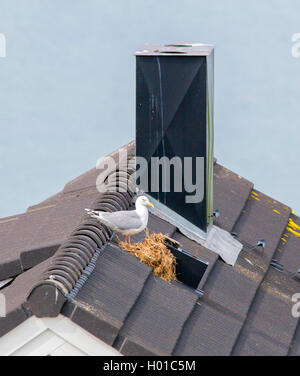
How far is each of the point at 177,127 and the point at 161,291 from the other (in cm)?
201

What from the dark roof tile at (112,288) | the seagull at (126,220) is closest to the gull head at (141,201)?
the seagull at (126,220)

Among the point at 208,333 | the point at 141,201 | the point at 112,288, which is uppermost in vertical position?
the point at 141,201

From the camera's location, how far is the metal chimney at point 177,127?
10016 mm

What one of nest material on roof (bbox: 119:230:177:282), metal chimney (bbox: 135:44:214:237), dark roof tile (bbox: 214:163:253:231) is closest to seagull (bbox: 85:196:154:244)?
nest material on roof (bbox: 119:230:177:282)

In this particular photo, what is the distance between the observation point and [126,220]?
9.41m

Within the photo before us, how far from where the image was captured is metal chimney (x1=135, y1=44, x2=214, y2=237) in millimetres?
10016

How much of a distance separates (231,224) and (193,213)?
4.53ft

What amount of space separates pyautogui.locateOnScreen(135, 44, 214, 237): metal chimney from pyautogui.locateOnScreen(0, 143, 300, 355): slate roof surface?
1.08 feet

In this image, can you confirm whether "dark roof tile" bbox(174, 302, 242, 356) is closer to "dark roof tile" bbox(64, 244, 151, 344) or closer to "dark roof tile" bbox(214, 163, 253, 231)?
"dark roof tile" bbox(64, 244, 151, 344)

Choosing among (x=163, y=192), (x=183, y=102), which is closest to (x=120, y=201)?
(x=163, y=192)

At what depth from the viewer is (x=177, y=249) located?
9.74 m

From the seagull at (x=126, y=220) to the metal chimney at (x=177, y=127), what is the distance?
2.80 feet

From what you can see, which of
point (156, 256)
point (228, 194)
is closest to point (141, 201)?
point (156, 256)

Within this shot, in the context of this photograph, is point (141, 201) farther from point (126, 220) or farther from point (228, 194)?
point (228, 194)
